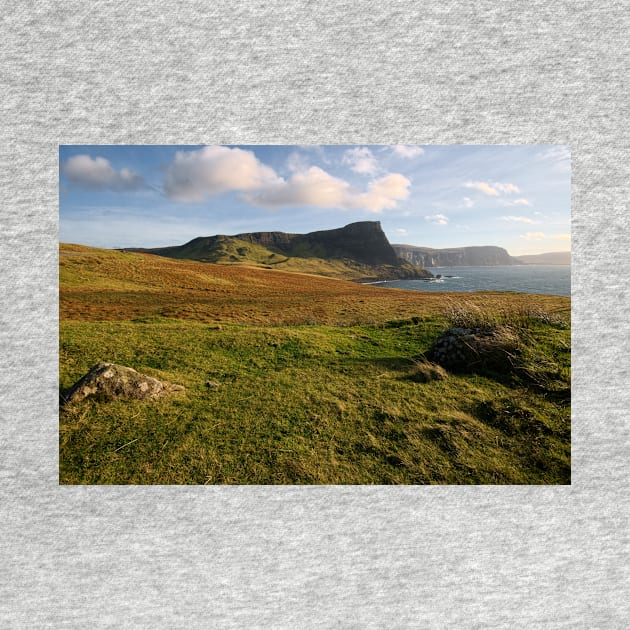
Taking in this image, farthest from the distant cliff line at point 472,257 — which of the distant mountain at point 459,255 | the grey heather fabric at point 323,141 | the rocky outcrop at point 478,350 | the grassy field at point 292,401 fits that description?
the rocky outcrop at point 478,350

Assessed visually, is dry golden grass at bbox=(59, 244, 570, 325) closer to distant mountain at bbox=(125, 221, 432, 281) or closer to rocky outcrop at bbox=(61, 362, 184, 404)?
distant mountain at bbox=(125, 221, 432, 281)

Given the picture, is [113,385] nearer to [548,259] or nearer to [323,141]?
[323,141]

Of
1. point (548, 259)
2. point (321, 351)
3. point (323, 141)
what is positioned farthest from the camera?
point (321, 351)

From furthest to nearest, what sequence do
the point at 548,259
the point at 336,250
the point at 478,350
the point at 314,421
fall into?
the point at 336,250 < the point at 478,350 < the point at 548,259 < the point at 314,421

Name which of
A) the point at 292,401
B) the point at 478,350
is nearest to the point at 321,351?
the point at 292,401

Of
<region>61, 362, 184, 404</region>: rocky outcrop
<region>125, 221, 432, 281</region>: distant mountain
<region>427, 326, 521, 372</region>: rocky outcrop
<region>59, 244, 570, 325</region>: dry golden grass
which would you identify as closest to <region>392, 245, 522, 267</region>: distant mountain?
<region>125, 221, 432, 281</region>: distant mountain
